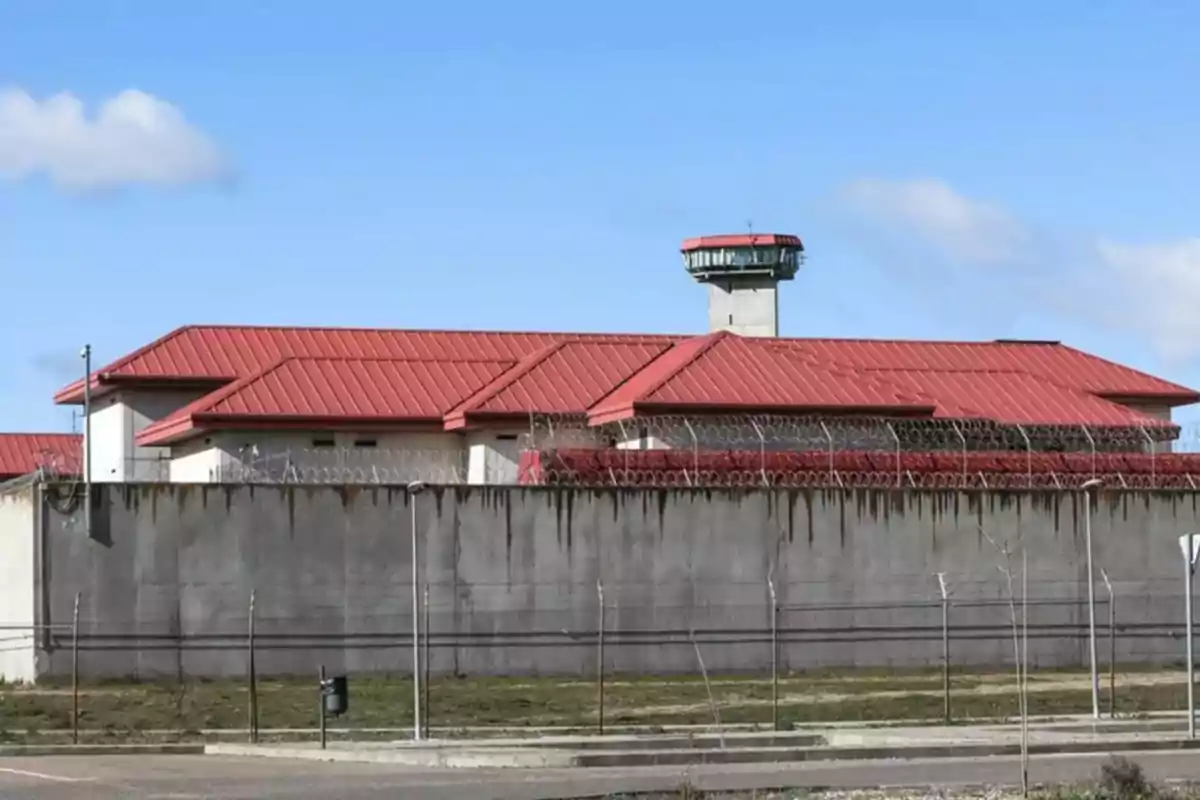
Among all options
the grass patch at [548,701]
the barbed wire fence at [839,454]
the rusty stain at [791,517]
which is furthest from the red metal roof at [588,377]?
the grass patch at [548,701]

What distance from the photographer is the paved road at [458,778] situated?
27.0 meters

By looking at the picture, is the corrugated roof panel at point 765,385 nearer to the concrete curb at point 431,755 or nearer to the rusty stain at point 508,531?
the rusty stain at point 508,531

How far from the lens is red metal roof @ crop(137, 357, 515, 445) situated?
58156mm

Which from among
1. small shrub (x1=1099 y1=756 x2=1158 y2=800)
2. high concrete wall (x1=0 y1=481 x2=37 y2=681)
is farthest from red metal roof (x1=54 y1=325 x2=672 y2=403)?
small shrub (x1=1099 y1=756 x2=1158 y2=800)

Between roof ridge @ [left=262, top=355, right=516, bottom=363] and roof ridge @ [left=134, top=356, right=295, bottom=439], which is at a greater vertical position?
roof ridge @ [left=262, top=355, right=516, bottom=363]

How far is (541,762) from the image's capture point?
31031mm

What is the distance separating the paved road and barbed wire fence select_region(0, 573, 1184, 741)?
9976mm

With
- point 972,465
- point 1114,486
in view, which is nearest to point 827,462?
Answer: point 972,465

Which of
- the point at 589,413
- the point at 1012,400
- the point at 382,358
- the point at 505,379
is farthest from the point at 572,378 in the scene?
the point at 1012,400

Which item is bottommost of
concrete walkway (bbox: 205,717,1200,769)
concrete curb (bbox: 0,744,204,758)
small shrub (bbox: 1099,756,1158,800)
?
concrete curb (bbox: 0,744,204,758)

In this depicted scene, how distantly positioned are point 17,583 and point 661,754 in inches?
910

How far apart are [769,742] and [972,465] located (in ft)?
76.5

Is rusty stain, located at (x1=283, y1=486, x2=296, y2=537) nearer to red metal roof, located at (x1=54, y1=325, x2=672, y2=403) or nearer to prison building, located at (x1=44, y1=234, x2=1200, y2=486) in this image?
prison building, located at (x1=44, y1=234, x2=1200, y2=486)

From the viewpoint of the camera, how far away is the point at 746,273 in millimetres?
89312
